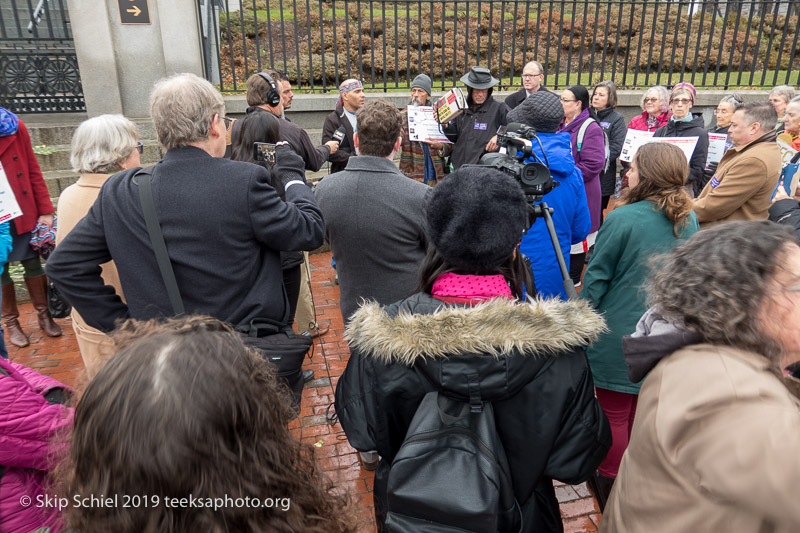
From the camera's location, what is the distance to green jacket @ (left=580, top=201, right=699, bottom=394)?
2648 mm

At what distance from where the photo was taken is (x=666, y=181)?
8.62 ft

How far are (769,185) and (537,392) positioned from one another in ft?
9.68

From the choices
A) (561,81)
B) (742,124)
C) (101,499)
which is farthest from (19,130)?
(561,81)

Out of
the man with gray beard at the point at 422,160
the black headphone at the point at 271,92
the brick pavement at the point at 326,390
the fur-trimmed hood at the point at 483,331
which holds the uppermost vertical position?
the black headphone at the point at 271,92

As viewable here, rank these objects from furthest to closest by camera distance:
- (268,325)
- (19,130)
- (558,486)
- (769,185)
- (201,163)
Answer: (19,130) → (769,185) → (558,486) → (268,325) → (201,163)

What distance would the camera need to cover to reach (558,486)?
314 cm

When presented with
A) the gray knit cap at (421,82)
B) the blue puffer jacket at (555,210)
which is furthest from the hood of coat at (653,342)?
the gray knit cap at (421,82)

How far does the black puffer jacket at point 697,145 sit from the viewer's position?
5.41 m

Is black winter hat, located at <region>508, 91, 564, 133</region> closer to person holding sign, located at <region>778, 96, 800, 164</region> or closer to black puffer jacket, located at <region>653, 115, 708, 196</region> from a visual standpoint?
black puffer jacket, located at <region>653, 115, 708, 196</region>

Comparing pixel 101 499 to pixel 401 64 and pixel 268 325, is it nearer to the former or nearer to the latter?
pixel 268 325

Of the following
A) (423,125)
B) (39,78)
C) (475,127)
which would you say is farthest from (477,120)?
(39,78)

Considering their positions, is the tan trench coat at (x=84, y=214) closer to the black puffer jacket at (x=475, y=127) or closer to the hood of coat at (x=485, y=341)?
the hood of coat at (x=485, y=341)

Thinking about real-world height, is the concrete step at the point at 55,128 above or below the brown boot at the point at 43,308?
above

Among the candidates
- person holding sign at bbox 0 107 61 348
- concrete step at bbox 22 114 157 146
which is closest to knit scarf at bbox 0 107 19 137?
person holding sign at bbox 0 107 61 348
